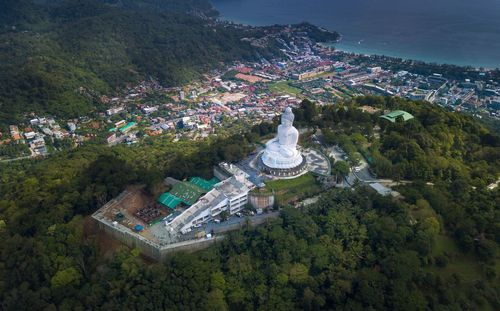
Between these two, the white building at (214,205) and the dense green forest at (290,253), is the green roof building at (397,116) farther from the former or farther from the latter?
the white building at (214,205)

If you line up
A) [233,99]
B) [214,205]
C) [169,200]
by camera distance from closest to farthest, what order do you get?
[214,205] < [169,200] < [233,99]

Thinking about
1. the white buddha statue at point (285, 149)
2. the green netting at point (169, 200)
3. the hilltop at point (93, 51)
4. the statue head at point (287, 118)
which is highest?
the statue head at point (287, 118)

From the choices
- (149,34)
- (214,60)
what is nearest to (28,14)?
(149,34)

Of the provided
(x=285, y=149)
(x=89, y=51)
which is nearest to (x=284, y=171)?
(x=285, y=149)

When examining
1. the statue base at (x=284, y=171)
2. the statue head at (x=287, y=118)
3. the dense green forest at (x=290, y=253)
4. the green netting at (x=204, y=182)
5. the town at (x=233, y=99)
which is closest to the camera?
the dense green forest at (x=290, y=253)

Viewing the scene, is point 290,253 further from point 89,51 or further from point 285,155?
point 89,51

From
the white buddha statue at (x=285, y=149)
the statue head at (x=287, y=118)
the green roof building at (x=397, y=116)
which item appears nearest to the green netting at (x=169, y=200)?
the white buddha statue at (x=285, y=149)

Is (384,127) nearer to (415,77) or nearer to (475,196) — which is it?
(475,196)

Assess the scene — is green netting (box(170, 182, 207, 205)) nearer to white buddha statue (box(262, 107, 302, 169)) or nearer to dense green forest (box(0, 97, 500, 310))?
dense green forest (box(0, 97, 500, 310))
